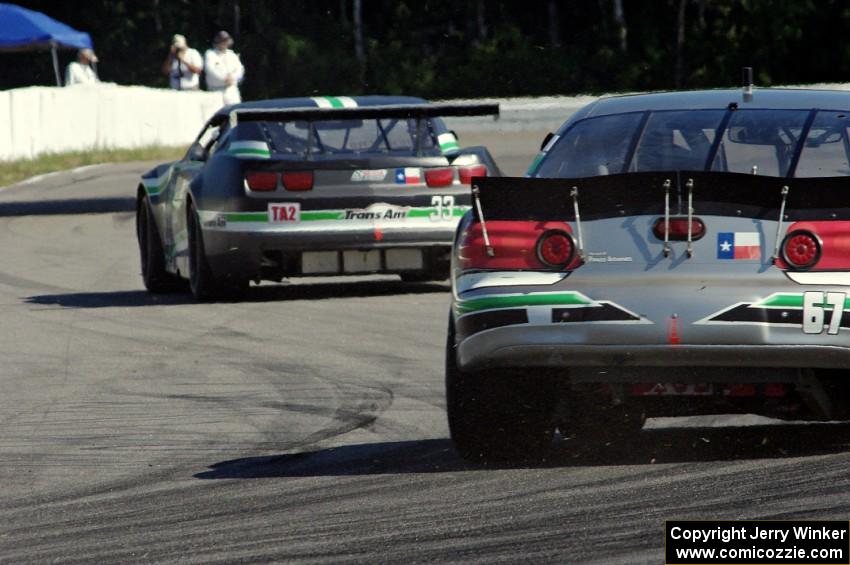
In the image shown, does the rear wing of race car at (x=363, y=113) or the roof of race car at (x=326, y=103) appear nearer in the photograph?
the rear wing of race car at (x=363, y=113)

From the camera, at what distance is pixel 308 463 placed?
22.6ft

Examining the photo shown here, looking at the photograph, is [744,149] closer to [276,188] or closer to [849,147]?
[849,147]

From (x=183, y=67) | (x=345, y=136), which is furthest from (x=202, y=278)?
(x=183, y=67)

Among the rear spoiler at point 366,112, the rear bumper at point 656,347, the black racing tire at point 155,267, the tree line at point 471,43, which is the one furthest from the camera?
the tree line at point 471,43

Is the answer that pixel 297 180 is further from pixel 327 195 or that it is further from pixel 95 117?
pixel 95 117

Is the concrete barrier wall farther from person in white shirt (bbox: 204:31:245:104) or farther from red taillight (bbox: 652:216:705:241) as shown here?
red taillight (bbox: 652:216:705:241)

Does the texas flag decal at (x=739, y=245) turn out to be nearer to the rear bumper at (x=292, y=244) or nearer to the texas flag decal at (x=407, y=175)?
the rear bumper at (x=292, y=244)

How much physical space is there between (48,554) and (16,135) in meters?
25.9

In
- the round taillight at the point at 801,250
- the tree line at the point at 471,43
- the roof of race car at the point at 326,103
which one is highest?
the round taillight at the point at 801,250

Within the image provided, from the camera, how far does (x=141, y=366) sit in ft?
32.7

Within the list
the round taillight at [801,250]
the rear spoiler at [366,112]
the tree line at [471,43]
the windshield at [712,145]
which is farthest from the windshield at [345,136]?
the tree line at [471,43]

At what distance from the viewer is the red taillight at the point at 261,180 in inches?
499

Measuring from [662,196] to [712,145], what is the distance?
773mm

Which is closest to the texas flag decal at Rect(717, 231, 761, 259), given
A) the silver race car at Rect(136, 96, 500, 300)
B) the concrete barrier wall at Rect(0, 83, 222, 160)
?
the silver race car at Rect(136, 96, 500, 300)
